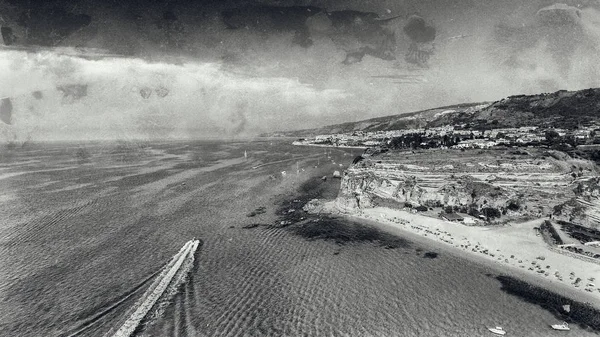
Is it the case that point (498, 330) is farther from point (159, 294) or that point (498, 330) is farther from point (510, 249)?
point (159, 294)

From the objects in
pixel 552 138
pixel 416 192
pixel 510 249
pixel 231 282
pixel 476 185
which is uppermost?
pixel 552 138

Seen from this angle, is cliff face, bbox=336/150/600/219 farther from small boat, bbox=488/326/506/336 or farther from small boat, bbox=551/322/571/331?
small boat, bbox=488/326/506/336

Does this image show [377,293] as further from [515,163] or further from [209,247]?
[515,163]

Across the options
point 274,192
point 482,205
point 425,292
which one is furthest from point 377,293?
point 274,192

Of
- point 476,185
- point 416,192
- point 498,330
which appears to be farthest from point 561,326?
point 416,192

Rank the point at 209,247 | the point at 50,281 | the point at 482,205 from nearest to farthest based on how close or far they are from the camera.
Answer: the point at 50,281 < the point at 209,247 < the point at 482,205

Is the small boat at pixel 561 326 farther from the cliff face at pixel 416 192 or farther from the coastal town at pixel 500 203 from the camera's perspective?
the cliff face at pixel 416 192

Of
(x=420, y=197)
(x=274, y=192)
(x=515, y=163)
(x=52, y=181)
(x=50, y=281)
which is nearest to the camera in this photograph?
(x=50, y=281)
